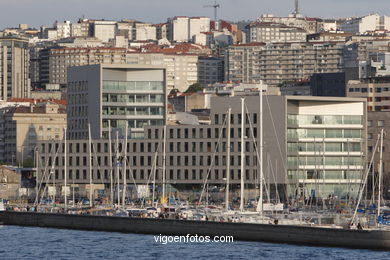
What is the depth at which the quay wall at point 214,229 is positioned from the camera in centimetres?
7981

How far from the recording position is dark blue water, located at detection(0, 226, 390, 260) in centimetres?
7856

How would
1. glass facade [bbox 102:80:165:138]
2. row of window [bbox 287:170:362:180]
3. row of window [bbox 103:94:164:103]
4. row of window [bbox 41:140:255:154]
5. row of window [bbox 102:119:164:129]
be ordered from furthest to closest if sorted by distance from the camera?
row of window [bbox 103:94:164:103]
glass facade [bbox 102:80:165:138]
row of window [bbox 102:119:164:129]
row of window [bbox 41:140:255:154]
row of window [bbox 287:170:362:180]

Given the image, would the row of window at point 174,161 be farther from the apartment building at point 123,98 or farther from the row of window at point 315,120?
the apartment building at point 123,98

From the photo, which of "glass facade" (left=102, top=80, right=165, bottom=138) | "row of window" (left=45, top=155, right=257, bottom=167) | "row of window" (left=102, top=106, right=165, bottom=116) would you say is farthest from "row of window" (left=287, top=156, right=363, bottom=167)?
"row of window" (left=102, top=106, right=165, bottom=116)

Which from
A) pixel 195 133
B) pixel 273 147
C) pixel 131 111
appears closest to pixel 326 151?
pixel 273 147

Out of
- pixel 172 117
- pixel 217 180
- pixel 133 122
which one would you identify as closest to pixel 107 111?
pixel 133 122

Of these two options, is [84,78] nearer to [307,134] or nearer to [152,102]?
[152,102]

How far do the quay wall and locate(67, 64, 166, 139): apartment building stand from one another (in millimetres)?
43082

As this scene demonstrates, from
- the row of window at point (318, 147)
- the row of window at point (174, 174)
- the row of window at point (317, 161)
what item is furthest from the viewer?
the row of window at point (318, 147)

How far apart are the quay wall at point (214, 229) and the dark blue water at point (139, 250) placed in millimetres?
725

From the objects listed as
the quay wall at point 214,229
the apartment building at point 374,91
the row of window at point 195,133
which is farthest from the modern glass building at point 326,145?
the apartment building at point 374,91

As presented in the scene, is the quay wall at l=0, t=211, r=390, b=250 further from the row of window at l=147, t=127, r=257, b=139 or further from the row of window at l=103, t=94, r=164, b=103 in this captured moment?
the row of window at l=103, t=94, r=164, b=103

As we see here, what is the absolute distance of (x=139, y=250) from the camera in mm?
83750

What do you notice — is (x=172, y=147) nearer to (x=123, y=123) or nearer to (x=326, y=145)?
(x=123, y=123)
